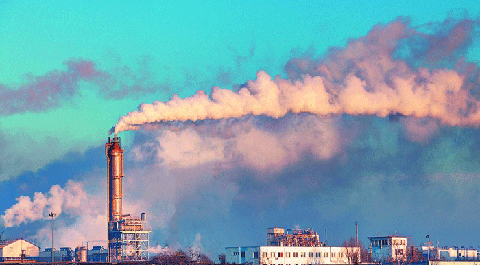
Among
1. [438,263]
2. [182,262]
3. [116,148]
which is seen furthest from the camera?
[116,148]

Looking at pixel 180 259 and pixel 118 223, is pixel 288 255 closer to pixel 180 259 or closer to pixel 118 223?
pixel 180 259

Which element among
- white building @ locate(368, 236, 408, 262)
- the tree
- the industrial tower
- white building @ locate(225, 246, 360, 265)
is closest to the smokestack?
the industrial tower

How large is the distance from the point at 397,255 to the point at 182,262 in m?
61.6

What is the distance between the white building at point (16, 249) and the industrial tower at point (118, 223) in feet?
98.3

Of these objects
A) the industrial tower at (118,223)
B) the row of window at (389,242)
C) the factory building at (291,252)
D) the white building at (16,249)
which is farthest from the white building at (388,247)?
the white building at (16,249)

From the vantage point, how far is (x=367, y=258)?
18062cm

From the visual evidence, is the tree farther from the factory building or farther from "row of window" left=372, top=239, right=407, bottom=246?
"row of window" left=372, top=239, right=407, bottom=246

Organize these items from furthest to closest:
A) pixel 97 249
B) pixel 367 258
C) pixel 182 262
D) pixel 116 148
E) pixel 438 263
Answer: pixel 97 249, pixel 367 258, pixel 116 148, pixel 182 262, pixel 438 263

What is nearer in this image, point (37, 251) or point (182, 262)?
point (182, 262)

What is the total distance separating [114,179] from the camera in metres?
162

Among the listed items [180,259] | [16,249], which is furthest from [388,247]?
[16,249]

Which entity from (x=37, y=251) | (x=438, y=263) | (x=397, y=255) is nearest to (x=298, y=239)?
(x=397, y=255)

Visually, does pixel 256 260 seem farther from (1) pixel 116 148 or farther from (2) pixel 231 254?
(1) pixel 116 148

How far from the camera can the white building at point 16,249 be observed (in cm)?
18112
